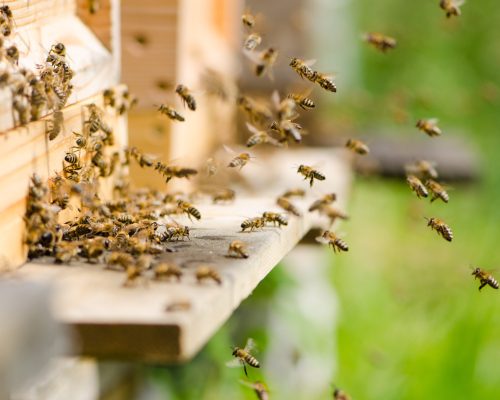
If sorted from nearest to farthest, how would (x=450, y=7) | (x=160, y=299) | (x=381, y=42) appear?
(x=160, y=299)
(x=450, y=7)
(x=381, y=42)

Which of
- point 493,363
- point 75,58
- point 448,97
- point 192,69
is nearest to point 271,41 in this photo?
point 192,69

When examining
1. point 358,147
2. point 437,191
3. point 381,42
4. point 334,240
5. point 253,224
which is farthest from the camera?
point 381,42

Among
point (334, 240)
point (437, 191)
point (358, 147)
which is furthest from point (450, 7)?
point (334, 240)

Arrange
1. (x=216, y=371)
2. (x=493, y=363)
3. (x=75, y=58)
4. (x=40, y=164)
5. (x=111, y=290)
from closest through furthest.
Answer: (x=111, y=290), (x=40, y=164), (x=75, y=58), (x=216, y=371), (x=493, y=363)

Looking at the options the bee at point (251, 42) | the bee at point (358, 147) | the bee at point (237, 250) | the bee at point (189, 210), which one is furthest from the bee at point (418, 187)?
the bee at point (237, 250)

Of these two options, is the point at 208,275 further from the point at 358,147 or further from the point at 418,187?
the point at 358,147

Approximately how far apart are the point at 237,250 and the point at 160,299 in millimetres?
706

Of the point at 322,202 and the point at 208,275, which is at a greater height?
the point at 208,275

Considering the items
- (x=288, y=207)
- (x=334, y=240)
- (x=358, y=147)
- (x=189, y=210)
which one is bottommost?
(x=334, y=240)

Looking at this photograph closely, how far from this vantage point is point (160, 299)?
8.86ft

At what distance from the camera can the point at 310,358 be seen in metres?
8.27

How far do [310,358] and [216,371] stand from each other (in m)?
1.31

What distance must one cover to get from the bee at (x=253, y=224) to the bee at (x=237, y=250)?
55 cm

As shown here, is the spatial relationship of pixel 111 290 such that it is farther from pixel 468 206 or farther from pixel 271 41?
pixel 468 206
